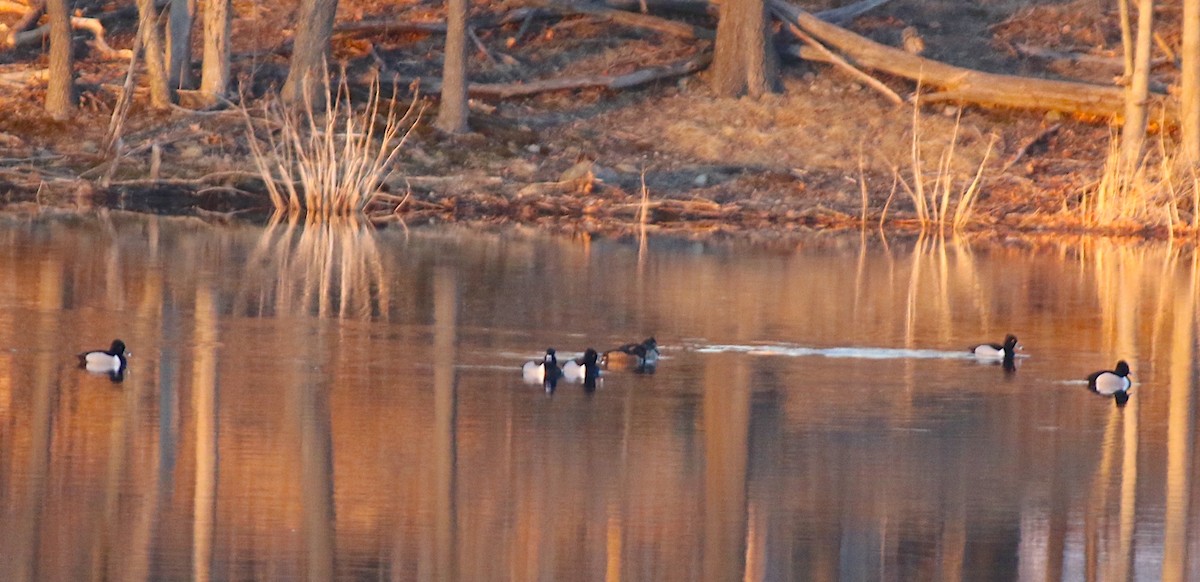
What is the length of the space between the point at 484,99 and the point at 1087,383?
20.8 m

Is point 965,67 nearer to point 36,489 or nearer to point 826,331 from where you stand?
point 826,331

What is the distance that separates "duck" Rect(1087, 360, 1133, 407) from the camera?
499 inches

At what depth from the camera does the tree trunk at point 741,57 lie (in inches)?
1299

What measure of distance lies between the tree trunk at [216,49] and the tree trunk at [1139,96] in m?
12.7

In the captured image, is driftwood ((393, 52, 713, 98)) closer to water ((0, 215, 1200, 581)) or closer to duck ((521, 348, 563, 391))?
water ((0, 215, 1200, 581))

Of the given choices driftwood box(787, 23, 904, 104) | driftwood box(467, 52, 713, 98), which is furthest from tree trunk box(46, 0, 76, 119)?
driftwood box(787, 23, 904, 104)

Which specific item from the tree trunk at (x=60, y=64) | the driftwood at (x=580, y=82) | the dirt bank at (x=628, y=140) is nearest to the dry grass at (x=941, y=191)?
the dirt bank at (x=628, y=140)

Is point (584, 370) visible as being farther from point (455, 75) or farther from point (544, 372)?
point (455, 75)

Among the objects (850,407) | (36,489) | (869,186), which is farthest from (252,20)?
(36,489)

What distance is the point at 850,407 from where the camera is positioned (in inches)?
459

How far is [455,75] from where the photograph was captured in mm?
30344

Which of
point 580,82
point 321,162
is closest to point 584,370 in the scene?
point 321,162

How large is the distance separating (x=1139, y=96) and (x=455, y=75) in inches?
374

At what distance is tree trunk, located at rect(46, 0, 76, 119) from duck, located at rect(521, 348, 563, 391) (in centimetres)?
1885
